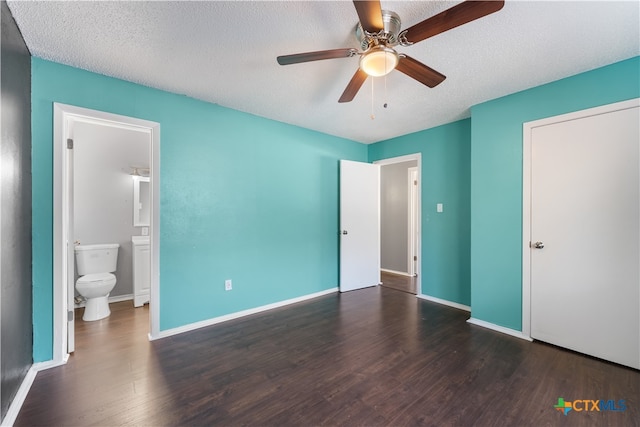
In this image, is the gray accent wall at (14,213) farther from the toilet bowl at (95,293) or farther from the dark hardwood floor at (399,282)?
the dark hardwood floor at (399,282)

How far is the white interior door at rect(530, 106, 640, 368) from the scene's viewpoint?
2.04 metres

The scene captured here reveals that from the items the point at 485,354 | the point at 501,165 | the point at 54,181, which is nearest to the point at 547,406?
the point at 485,354

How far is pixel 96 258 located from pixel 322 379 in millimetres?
3165

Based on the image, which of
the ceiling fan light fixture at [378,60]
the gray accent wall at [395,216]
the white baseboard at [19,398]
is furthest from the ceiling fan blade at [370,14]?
the gray accent wall at [395,216]

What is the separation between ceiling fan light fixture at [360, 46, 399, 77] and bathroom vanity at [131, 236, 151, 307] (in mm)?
3380

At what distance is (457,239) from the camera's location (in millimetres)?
3473

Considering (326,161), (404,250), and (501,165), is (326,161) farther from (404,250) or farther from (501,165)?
(404,250)

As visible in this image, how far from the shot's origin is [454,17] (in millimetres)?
1331

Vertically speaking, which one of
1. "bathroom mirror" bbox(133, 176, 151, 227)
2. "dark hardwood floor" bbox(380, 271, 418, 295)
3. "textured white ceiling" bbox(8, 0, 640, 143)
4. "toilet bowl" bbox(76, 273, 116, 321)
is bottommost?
"dark hardwood floor" bbox(380, 271, 418, 295)


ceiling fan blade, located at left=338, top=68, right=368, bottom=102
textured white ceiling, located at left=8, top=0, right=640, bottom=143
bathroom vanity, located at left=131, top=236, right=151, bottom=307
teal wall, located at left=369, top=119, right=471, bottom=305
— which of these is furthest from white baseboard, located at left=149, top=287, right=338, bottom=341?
ceiling fan blade, located at left=338, top=68, right=368, bottom=102

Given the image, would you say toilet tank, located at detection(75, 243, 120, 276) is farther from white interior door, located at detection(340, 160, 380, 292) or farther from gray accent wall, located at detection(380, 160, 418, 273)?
gray accent wall, located at detection(380, 160, 418, 273)

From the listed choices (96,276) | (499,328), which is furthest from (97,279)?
(499,328)

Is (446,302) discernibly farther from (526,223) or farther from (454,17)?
(454,17)

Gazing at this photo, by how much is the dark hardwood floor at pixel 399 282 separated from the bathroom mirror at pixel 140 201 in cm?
386
